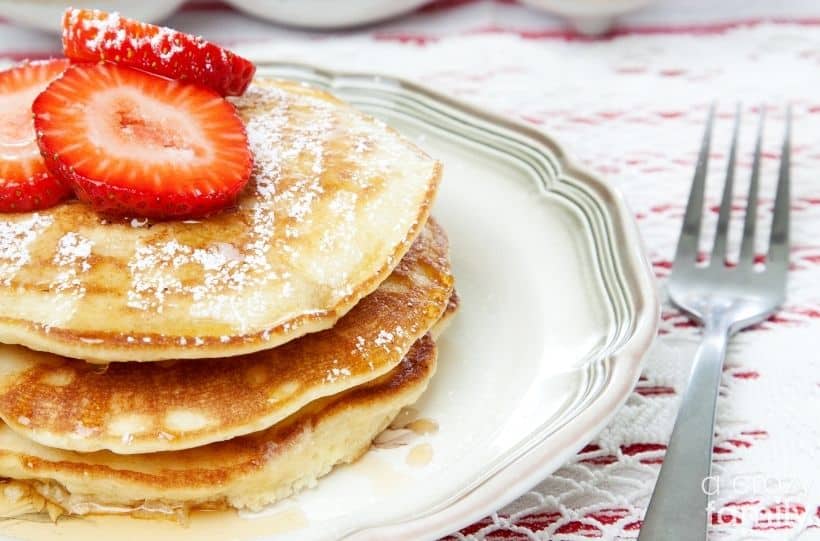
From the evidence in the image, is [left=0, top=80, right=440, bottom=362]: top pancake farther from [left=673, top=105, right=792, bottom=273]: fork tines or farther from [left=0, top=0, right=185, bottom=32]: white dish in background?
[left=0, top=0, right=185, bottom=32]: white dish in background

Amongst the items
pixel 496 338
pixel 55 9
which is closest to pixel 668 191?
pixel 496 338

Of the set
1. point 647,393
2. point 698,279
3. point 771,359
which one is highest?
point 698,279

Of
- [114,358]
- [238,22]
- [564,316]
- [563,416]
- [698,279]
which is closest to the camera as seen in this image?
[114,358]

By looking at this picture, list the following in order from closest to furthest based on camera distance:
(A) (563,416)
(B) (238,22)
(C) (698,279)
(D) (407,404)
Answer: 1. (A) (563,416)
2. (D) (407,404)
3. (C) (698,279)
4. (B) (238,22)

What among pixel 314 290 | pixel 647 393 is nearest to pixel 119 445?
pixel 314 290

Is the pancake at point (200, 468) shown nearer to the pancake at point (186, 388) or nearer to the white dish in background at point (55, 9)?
the pancake at point (186, 388)

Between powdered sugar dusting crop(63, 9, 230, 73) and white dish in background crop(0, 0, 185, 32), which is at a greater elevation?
white dish in background crop(0, 0, 185, 32)

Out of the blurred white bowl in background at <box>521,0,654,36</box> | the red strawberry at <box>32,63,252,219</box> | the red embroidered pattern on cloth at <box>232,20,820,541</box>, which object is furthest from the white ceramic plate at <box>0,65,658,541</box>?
the blurred white bowl in background at <box>521,0,654,36</box>

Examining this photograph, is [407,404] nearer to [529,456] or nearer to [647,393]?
[529,456]
